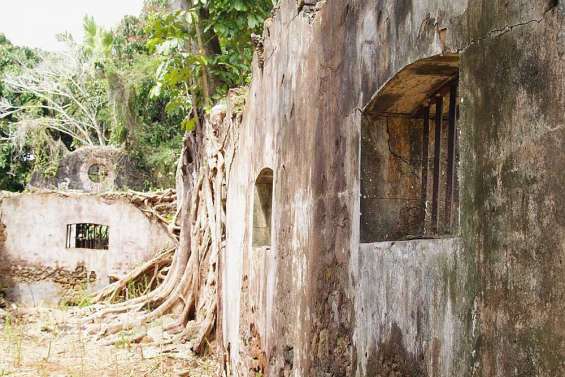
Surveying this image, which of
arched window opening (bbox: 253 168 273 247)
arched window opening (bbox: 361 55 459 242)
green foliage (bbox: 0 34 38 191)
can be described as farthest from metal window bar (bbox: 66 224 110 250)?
arched window opening (bbox: 361 55 459 242)

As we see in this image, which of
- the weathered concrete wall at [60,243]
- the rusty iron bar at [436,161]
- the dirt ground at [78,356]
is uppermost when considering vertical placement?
the rusty iron bar at [436,161]

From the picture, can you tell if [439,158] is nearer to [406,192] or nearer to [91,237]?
[406,192]

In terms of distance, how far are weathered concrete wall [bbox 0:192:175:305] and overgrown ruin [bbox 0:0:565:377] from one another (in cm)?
838

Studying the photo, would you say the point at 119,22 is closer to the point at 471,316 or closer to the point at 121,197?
the point at 121,197

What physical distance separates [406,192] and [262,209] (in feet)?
8.84

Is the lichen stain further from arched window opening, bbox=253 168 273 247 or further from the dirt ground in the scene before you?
the dirt ground

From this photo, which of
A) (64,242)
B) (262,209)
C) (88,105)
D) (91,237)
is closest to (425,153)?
(262,209)

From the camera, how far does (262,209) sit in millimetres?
5531

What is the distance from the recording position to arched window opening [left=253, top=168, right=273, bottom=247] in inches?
217

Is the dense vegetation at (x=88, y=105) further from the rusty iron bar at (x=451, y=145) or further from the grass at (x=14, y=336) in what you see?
the rusty iron bar at (x=451, y=145)

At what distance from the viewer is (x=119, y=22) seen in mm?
25125

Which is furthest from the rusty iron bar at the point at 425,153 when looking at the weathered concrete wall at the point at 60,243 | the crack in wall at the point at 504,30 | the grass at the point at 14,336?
the weathered concrete wall at the point at 60,243

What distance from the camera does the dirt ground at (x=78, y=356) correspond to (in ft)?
25.0

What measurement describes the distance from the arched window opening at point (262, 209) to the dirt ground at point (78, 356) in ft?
8.15
